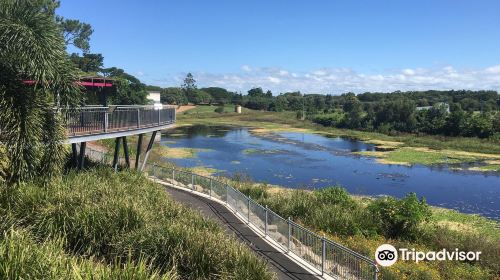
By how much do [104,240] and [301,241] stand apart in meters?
5.68

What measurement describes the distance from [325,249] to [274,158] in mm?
39642

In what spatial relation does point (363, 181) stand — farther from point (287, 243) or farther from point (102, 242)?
point (102, 242)

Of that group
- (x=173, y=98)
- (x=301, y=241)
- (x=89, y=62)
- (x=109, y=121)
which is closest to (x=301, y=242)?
(x=301, y=241)

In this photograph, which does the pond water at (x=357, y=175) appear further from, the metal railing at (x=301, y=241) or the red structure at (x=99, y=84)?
the red structure at (x=99, y=84)

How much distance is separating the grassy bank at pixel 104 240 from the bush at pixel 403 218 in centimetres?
1001

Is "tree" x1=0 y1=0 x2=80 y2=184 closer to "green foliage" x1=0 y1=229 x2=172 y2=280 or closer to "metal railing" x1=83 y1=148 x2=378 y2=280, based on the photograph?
"green foliage" x1=0 y1=229 x2=172 y2=280

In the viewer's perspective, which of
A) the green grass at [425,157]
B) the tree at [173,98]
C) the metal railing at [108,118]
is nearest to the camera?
the metal railing at [108,118]

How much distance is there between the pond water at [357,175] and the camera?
32.4 meters

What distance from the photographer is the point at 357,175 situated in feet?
134

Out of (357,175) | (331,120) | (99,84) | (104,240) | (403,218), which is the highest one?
(99,84)

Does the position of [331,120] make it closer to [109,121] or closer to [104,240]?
[109,121]

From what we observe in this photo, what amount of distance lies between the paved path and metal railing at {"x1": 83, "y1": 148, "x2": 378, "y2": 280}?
0.40 meters

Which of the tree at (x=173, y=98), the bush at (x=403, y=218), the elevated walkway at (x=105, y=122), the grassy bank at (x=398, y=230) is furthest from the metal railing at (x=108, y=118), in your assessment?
the tree at (x=173, y=98)

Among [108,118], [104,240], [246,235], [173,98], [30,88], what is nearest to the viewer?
[104,240]
